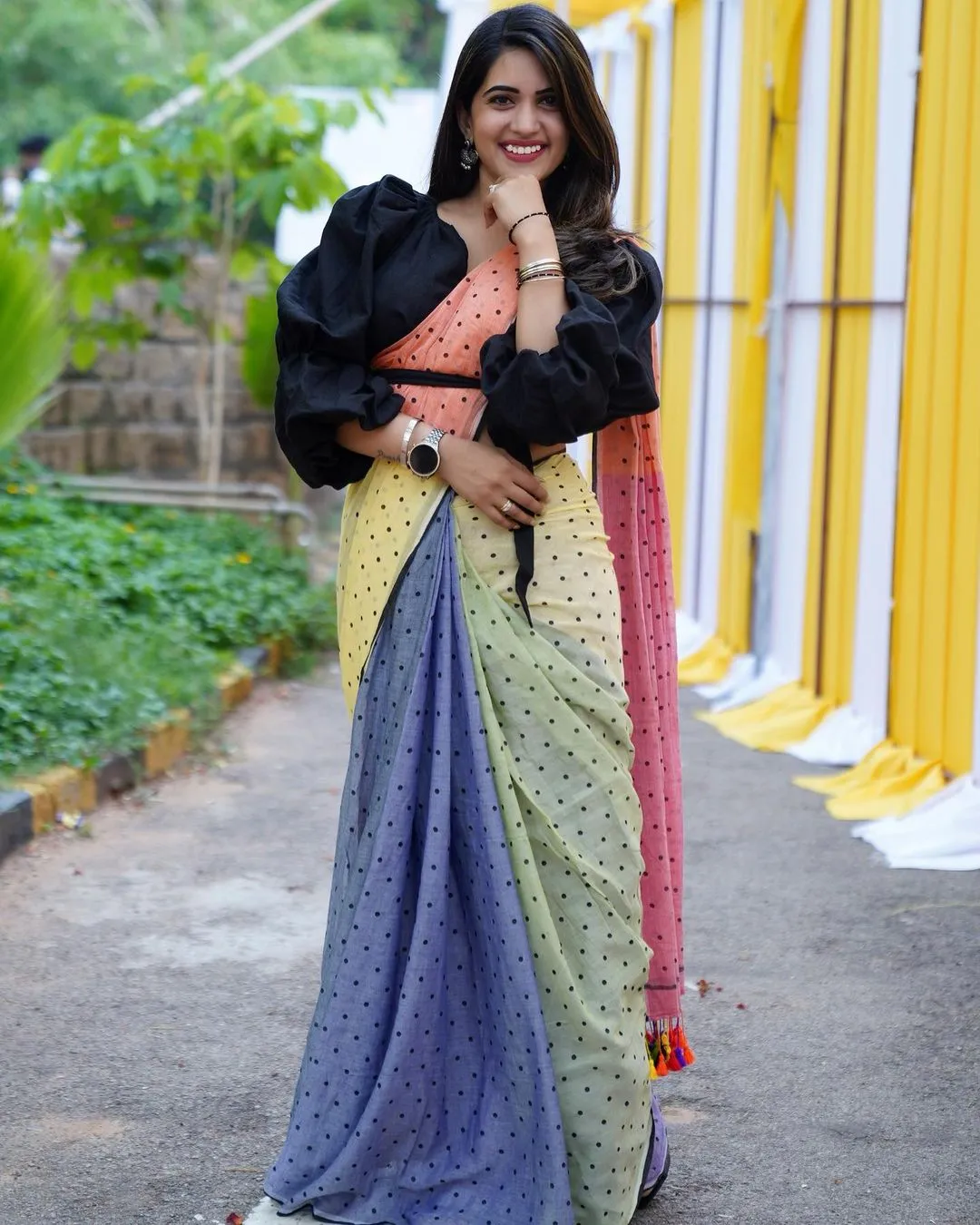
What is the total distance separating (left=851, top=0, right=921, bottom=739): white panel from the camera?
5691 mm

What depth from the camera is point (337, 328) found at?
255 centimetres

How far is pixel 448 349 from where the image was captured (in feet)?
8.47

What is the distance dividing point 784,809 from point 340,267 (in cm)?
324

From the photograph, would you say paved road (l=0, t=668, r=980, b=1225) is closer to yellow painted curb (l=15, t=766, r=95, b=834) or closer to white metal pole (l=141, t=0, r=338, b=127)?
yellow painted curb (l=15, t=766, r=95, b=834)

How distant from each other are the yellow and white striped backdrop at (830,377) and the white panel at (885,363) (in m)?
0.01

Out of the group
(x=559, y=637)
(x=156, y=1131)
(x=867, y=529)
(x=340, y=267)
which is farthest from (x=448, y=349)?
(x=867, y=529)

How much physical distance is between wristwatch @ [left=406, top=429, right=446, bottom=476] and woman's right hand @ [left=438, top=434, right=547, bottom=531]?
0.01m

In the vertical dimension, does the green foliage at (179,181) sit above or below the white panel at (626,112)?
below

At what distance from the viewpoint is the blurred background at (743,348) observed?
531 cm

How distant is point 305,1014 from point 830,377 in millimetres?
3670

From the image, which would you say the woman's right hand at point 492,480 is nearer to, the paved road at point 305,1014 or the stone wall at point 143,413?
the paved road at point 305,1014

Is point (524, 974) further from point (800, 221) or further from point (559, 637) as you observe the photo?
point (800, 221)

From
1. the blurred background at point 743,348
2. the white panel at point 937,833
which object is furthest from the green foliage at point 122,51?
the white panel at point 937,833

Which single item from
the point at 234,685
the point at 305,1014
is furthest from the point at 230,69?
the point at 305,1014
